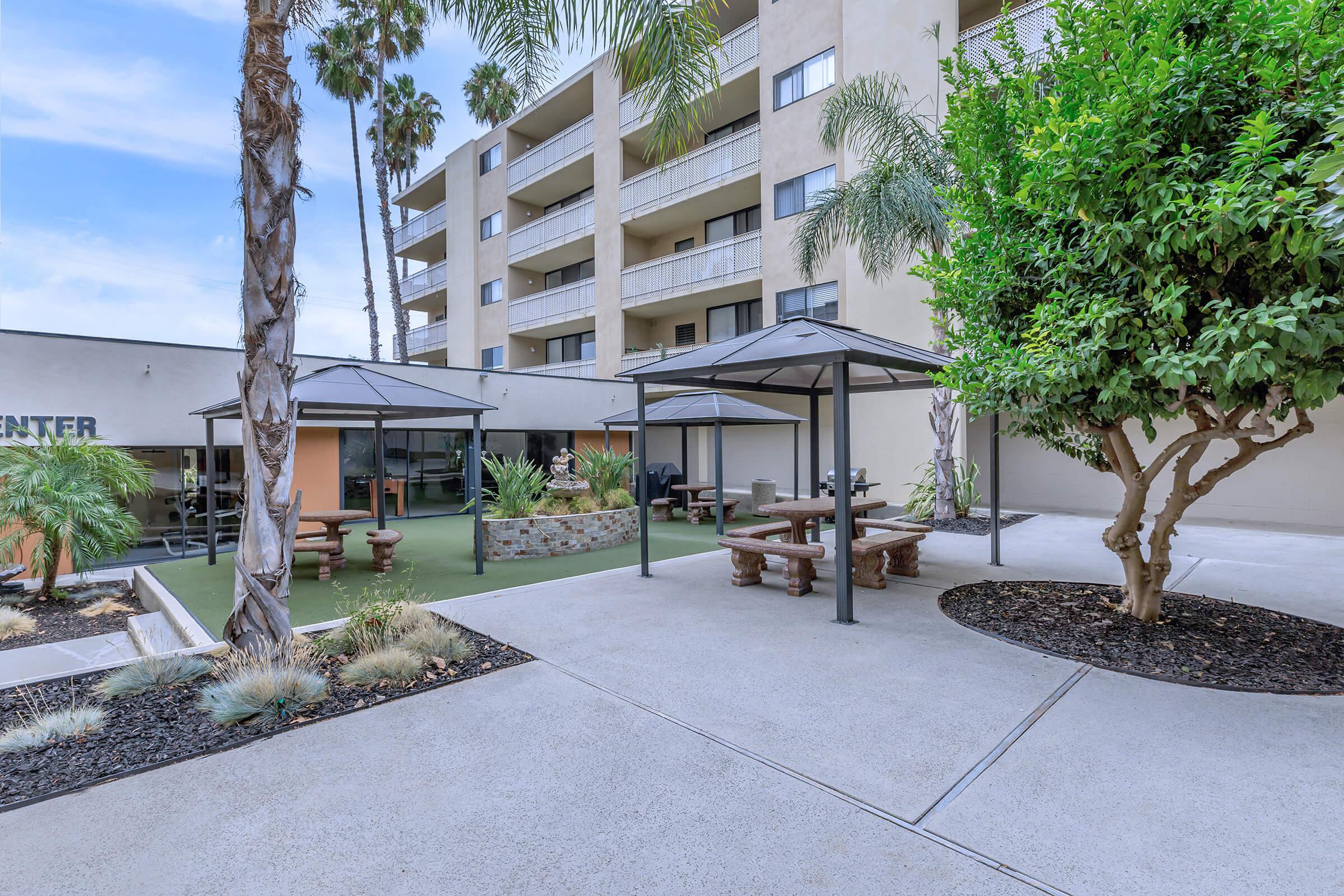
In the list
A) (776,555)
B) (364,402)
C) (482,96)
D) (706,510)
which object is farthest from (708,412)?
(482,96)

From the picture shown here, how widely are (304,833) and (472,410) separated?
6.63m

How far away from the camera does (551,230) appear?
2297 centimetres

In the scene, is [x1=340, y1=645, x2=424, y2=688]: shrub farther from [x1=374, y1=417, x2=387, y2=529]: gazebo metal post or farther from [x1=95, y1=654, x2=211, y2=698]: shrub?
[x1=374, y1=417, x2=387, y2=529]: gazebo metal post

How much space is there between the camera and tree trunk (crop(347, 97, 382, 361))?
26.2 metres

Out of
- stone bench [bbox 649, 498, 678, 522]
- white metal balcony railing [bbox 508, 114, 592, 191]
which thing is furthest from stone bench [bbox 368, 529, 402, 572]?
white metal balcony railing [bbox 508, 114, 592, 191]

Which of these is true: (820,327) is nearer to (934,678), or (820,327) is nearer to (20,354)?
(934,678)

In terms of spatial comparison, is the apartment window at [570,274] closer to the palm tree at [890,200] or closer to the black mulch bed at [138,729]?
the palm tree at [890,200]

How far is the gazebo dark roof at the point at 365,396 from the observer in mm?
7902

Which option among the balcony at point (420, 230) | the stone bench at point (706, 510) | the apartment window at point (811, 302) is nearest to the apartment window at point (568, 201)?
the balcony at point (420, 230)

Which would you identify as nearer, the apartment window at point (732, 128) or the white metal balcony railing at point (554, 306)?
the apartment window at point (732, 128)

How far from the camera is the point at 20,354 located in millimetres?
9844

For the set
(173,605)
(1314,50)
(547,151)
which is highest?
(547,151)

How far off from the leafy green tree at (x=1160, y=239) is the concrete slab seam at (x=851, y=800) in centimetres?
300

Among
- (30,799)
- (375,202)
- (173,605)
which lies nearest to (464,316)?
(375,202)
